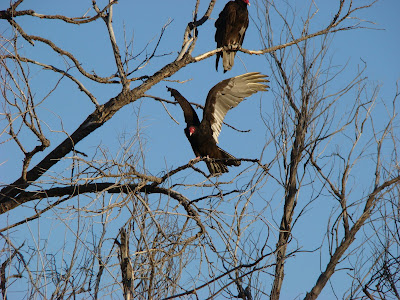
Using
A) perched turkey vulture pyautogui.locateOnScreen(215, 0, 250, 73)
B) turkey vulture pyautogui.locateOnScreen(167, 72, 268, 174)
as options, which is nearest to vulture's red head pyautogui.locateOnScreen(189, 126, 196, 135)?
turkey vulture pyautogui.locateOnScreen(167, 72, 268, 174)

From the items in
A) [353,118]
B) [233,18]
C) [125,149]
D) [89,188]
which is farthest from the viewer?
[233,18]

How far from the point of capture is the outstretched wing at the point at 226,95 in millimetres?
4293

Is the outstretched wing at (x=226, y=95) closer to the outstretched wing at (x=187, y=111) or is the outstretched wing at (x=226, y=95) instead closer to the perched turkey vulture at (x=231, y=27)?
the outstretched wing at (x=187, y=111)

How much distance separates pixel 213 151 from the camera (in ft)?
14.0

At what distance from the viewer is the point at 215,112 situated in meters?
4.32

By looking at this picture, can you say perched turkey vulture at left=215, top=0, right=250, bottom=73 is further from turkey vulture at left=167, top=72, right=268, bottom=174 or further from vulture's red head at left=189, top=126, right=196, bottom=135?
vulture's red head at left=189, top=126, right=196, bottom=135

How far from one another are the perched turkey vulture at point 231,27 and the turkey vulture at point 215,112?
1.25 m

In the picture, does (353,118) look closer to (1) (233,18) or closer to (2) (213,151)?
(2) (213,151)

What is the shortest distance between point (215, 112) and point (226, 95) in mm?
163

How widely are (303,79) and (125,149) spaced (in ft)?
6.94

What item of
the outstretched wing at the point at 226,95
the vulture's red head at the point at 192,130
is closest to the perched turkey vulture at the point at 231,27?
the outstretched wing at the point at 226,95

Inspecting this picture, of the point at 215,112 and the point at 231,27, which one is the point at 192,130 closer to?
the point at 215,112

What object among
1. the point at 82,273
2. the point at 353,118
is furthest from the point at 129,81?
the point at 353,118

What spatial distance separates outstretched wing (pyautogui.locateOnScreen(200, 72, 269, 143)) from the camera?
4293 mm
